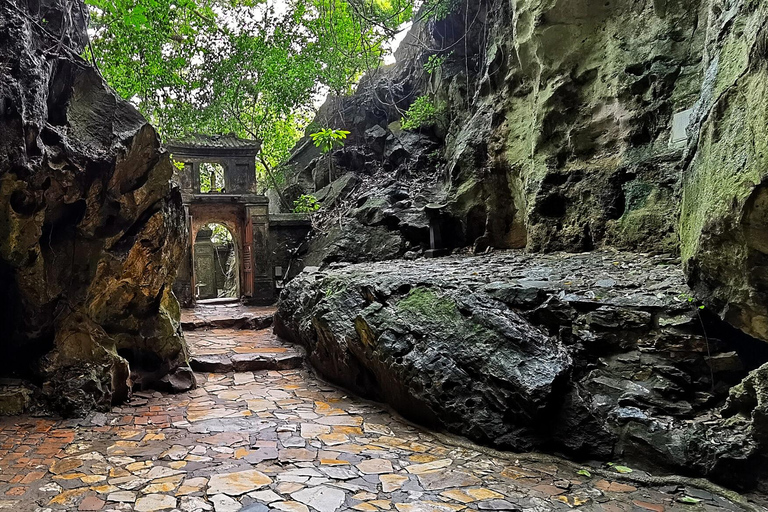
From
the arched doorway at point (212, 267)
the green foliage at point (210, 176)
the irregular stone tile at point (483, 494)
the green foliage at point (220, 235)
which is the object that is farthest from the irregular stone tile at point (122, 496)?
the green foliage at point (220, 235)

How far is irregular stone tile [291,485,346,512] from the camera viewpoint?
3.16m

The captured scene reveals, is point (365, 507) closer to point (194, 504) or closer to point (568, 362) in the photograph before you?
point (194, 504)

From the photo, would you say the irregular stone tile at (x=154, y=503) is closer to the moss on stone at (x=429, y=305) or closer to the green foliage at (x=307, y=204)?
the moss on stone at (x=429, y=305)

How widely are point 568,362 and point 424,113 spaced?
1053 cm

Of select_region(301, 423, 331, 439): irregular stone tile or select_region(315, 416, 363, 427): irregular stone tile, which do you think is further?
select_region(315, 416, 363, 427): irregular stone tile

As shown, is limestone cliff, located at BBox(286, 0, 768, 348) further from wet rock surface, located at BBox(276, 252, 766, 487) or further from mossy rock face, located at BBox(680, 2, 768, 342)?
wet rock surface, located at BBox(276, 252, 766, 487)

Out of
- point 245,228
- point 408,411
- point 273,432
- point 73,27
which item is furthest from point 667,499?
point 245,228

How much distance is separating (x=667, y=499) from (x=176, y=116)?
14.7m

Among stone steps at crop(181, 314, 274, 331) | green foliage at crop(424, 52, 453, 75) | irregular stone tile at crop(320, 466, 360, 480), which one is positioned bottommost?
irregular stone tile at crop(320, 466, 360, 480)

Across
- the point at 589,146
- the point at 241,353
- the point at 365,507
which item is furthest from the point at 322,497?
the point at 589,146

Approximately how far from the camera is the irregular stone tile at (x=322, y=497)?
3.16m

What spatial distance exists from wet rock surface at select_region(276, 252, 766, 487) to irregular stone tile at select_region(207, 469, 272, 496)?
5.68 ft

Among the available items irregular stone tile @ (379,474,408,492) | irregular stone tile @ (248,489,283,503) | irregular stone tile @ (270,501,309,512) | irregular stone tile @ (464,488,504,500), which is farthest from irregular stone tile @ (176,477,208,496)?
irregular stone tile @ (464,488,504,500)

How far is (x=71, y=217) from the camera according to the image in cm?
523
